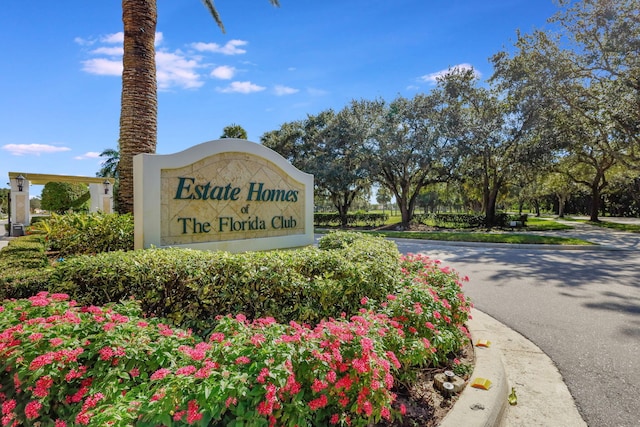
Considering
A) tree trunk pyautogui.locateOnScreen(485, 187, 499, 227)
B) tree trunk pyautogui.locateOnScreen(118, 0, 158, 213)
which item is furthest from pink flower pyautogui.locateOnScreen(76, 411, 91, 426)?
tree trunk pyautogui.locateOnScreen(485, 187, 499, 227)

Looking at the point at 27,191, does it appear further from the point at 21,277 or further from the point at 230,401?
the point at 230,401

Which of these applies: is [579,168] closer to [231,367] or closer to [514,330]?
[514,330]

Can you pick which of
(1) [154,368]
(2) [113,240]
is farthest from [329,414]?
(2) [113,240]

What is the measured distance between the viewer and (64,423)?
1.83 m

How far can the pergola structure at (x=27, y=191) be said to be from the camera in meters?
18.2

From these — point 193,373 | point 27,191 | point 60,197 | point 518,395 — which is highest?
Answer: point 27,191

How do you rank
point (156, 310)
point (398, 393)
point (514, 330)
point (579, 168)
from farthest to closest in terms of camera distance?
1. point (579, 168)
2. point (514, 330)
3. point (156, 310)
4. point (398, 393)

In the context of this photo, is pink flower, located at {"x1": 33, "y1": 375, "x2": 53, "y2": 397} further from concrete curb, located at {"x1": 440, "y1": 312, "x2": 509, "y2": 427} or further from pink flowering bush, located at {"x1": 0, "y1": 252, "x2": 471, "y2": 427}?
concrete curb, located at {"x1": 440, "y1": 312, "x2": 509, "y2": 427}

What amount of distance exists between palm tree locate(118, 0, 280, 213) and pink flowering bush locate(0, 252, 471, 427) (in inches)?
228

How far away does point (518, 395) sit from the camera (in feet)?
9.52

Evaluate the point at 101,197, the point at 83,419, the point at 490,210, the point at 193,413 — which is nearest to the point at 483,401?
the point at 193,413

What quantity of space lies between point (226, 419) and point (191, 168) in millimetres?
4610

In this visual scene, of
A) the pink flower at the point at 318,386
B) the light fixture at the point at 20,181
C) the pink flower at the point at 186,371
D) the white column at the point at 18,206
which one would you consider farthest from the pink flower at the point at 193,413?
the light fixture at the point at 20,181

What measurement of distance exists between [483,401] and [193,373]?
2.04 m
